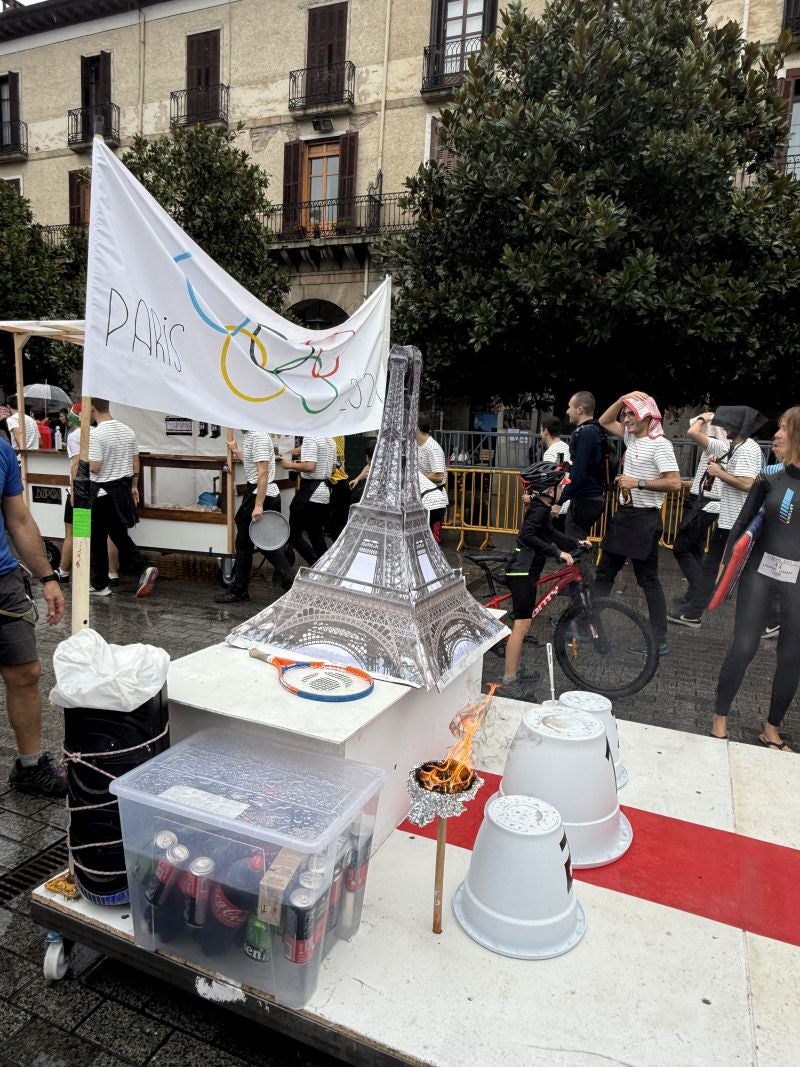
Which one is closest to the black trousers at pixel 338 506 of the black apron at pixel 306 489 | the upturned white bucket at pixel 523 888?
the black apron at pixel 306 489

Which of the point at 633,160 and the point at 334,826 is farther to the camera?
the point at 633,160

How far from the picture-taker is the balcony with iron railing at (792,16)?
1486 cm

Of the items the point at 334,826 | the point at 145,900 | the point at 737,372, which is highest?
the point at 737,372

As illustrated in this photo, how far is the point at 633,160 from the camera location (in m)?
10.9

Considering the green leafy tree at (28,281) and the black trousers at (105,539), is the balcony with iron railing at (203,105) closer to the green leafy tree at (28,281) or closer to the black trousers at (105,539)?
the green leafy tree at (28,281)

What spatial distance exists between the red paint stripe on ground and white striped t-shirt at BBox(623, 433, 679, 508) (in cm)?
301

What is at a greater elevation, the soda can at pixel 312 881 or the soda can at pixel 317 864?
the soda can at pixel 317 864

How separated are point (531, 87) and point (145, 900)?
12.6 m

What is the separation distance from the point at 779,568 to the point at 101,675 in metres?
3.70

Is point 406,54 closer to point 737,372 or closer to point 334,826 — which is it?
point 737,372

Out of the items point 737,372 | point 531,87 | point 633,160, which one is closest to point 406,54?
point 531,87

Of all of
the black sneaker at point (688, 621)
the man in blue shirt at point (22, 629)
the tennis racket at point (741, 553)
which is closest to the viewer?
the man in blue shirt at point (22, 629)

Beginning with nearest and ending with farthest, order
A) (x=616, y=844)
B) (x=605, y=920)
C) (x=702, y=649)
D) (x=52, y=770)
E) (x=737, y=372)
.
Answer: (x=605, y=920) → (x=616, y=844) → (x=52, y=770) → (x=702, y=649) → (x=737, y=372)

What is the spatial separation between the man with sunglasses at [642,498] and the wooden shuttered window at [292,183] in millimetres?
16777
